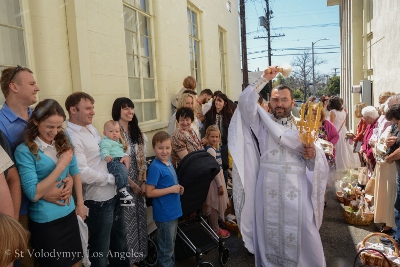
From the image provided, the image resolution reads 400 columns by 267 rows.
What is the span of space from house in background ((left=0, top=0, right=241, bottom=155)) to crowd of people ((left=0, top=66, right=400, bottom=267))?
2.07 ft

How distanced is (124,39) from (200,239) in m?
2.87

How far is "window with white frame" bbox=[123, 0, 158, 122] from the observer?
5066 millimetres

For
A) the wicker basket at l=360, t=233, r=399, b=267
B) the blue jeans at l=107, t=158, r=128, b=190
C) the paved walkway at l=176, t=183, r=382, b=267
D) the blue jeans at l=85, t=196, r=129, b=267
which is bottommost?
the paved walkway at l=176, t=183, r=382, b=267

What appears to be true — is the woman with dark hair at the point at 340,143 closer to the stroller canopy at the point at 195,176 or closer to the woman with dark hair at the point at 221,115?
the woman with dark hair at the point at 221,115

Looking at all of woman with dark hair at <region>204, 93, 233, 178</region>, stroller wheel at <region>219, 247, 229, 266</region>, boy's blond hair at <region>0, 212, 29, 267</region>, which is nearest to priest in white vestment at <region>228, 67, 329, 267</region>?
stroller wheel at <region>219, 247, 229, 266</region>

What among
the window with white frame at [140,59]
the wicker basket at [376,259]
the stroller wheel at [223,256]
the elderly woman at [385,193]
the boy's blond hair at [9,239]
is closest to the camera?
the boy's blond hair at [9,239]

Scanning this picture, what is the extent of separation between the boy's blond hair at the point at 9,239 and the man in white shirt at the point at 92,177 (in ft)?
4.42

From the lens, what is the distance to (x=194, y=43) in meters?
8.05

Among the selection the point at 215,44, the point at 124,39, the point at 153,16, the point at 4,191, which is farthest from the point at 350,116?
the point at 4,191

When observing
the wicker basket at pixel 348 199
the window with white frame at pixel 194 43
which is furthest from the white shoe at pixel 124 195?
the window with white frame at pixel 194 43

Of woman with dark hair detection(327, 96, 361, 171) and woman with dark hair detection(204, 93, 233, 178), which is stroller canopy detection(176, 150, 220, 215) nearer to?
woman with dark hair detection(204, 93, 233, 178)

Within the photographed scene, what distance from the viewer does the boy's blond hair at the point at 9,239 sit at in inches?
52.4

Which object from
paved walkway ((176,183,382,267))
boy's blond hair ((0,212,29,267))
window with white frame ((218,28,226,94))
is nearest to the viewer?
boy's blond hair ((0,212,29,267))

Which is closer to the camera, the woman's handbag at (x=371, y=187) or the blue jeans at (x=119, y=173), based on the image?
the blue jeans at (x=119, y=173)
